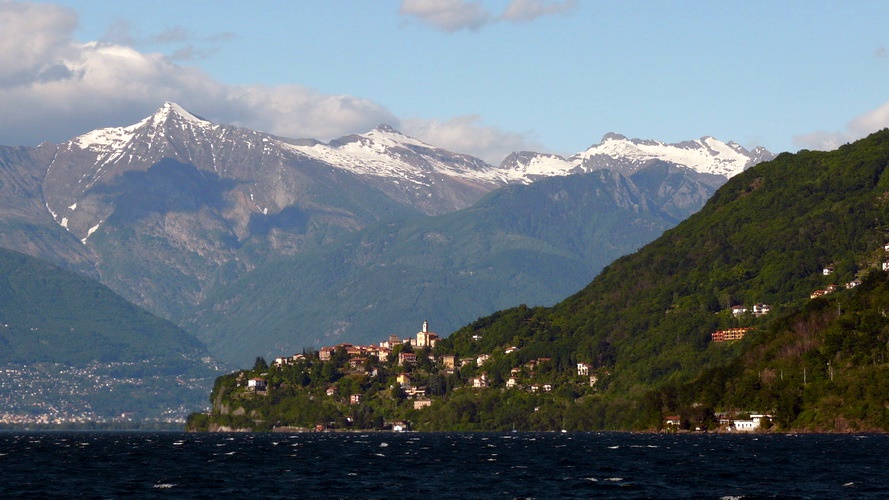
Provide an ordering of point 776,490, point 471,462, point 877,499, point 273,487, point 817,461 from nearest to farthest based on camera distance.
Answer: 1. point 877,499
2. point 776,490
3. point 273,487
4. point 817,461
5. point 471,462

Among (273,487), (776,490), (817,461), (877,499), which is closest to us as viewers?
(877,499)

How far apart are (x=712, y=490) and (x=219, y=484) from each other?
1785 inches

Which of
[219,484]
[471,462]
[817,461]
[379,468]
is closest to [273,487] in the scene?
[219,484]

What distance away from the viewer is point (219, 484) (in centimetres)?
15388

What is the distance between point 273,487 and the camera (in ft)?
491

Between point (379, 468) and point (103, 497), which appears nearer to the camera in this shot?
point (103, 497)

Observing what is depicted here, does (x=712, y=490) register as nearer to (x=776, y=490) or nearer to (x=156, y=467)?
(x=776, y=490)

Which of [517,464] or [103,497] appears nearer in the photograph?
[103,497]

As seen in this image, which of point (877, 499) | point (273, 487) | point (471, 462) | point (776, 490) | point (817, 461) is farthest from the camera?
point (471, 462)

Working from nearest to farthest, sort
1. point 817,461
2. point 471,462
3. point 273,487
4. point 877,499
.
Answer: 1. point 877,499
2. point 273,487
3. point 817,461
4. point 471,462

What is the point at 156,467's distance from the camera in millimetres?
184500

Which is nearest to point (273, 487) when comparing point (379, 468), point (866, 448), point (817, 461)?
point (379, 468)

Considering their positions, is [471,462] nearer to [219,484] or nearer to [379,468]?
[379,468]

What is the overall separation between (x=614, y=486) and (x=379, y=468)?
130 ft
